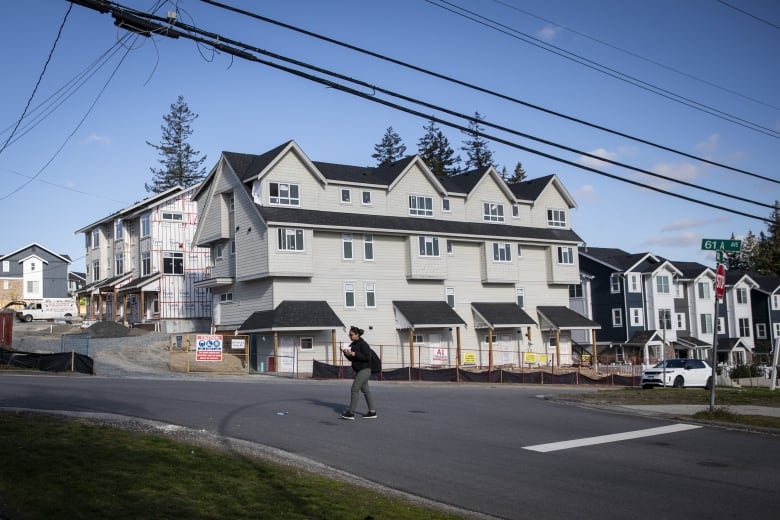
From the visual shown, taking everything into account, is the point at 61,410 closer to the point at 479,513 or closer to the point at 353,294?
the point at 479,513

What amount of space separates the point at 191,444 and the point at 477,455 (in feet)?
16.2

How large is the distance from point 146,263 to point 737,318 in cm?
6089

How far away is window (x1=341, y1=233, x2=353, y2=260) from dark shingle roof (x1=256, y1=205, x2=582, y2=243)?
1.09m

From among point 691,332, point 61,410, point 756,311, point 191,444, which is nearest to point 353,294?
point 61,410

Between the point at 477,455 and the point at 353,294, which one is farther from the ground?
the point at 353,294

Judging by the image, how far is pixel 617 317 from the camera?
237ft

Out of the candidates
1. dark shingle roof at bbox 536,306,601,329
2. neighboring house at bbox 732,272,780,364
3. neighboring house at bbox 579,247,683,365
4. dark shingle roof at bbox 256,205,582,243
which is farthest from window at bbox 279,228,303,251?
neighboring house at bbox 732,272,780,364

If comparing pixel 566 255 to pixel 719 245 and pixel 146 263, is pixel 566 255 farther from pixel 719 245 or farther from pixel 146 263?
pixel 719 245

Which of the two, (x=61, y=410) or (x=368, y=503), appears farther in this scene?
(x=61, y=410)

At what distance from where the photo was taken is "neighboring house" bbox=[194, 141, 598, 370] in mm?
45688

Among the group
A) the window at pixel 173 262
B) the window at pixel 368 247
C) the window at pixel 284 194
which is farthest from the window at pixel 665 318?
the window at pixel 173 262

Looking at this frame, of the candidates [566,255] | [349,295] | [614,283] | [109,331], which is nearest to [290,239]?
[349,295]

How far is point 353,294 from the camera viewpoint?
48.7 meters

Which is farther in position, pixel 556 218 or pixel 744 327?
pixel 744 327
